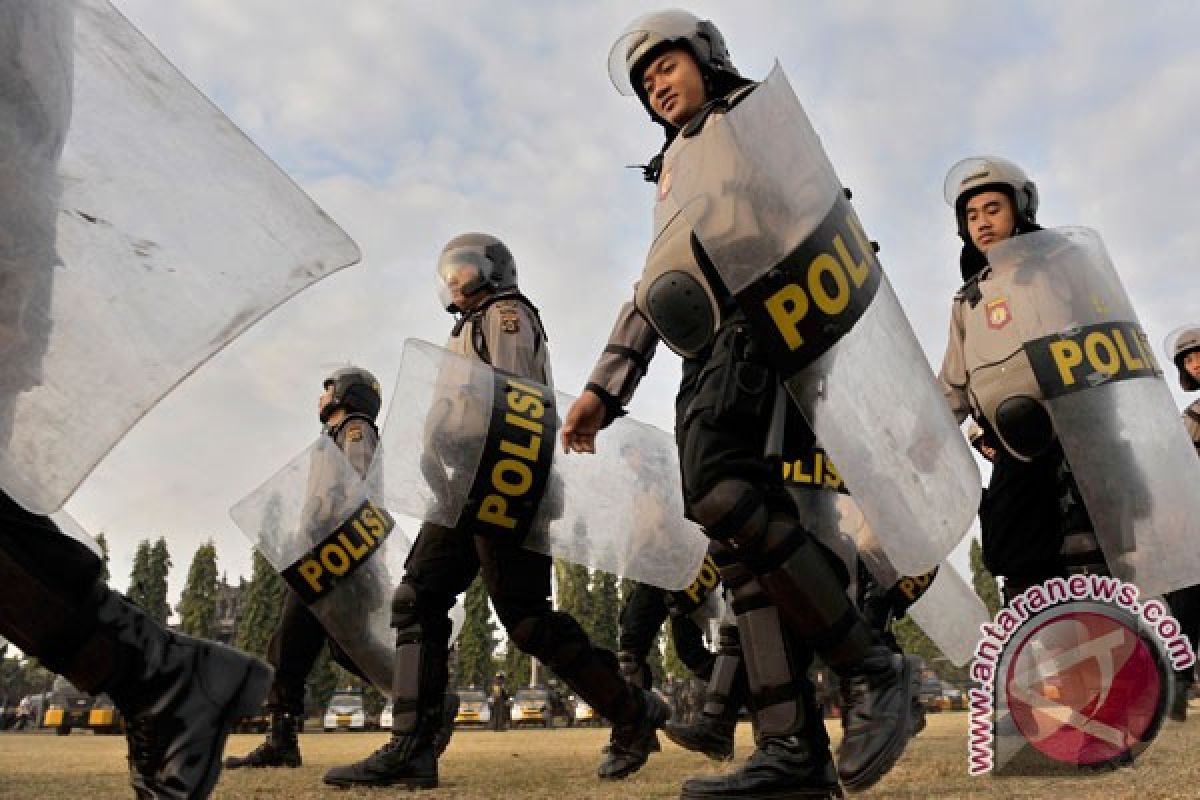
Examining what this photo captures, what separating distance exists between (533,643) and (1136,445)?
84.4 inches

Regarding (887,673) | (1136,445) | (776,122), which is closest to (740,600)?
(887,673)

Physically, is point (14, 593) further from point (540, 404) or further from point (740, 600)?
point (540, 404)

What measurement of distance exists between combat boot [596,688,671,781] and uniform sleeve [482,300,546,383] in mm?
1417

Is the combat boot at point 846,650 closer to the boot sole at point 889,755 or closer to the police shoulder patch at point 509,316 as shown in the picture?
the boot sole at point 889,755

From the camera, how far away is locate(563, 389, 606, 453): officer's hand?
8.78 ft

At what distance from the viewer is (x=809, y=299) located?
7.04ft

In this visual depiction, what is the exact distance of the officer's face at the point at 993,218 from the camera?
3768 millimetres

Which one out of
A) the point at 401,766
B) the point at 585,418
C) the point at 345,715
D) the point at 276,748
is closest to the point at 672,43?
the point at 585,418

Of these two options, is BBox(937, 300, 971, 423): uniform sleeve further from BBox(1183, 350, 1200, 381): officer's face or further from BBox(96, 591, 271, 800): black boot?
BBox(1183, 350, 1200, 381): officer's face

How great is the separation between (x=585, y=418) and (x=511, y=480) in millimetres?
831

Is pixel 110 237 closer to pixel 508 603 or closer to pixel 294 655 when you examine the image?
pixel 508 603

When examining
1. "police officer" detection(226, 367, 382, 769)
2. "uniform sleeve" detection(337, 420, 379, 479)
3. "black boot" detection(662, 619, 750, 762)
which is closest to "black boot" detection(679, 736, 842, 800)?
"black boot" detection(662, 619, 750, 762)

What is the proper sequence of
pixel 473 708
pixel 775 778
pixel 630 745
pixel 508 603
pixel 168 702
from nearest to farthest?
pixel 168 702 → pixel 775 778 → pixel 508 603 → pixel 630 745 → pixel 473 708

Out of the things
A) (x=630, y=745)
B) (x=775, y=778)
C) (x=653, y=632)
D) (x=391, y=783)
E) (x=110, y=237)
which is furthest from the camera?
(x=653, y=632)
